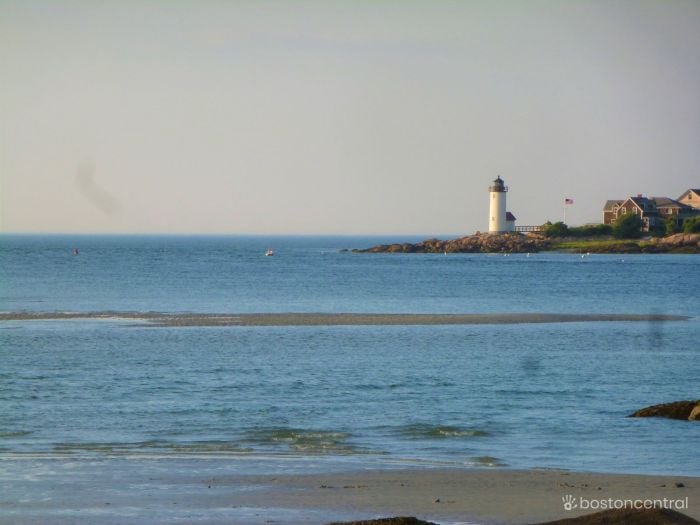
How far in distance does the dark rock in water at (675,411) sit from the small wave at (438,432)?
4.26 meters

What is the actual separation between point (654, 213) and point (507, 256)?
28386 mm

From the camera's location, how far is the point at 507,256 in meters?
158

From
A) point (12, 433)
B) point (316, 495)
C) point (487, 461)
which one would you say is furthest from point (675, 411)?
point (12, 433)

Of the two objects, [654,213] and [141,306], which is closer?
[141,306]

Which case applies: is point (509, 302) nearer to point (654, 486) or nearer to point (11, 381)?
point (11, 381)

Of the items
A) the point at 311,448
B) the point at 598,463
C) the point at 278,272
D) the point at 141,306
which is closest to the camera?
the point at 598,463

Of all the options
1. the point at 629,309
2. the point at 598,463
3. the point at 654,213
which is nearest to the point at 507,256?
the point at 654,213

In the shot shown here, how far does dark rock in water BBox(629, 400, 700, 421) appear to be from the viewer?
24.6 m

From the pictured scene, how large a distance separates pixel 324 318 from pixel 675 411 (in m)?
32.4

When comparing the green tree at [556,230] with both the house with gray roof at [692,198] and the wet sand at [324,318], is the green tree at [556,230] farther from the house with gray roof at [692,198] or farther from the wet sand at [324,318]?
the wet sand at [324,318]

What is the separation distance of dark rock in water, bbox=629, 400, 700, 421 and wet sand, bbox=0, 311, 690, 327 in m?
28.8

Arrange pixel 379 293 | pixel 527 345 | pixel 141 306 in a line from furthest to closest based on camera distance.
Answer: pixel 379 293, pixel 141 306, pixel 527 345

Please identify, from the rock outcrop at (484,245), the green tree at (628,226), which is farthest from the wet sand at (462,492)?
the green tree at (628,226)

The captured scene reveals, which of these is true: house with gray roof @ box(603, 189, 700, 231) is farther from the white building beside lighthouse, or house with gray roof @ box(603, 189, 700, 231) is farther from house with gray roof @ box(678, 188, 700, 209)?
the white building beside lighthouse
